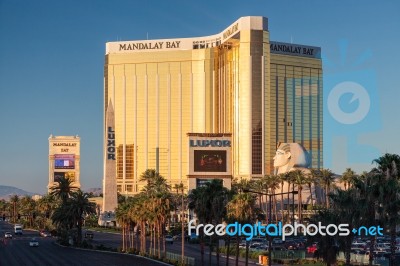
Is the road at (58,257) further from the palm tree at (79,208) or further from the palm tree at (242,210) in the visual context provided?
the palm tree at (242,210)

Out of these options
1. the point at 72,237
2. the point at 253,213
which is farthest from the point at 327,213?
the point at 72,237

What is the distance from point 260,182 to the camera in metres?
175

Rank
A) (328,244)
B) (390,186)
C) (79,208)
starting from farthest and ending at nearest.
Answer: (79,208) < (328,244) < (390,186)

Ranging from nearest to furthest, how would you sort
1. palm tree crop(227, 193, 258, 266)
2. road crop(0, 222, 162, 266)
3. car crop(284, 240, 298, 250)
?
1. palm tree crop(227, 193, 258, 266)
2. road crop(0, 222, 162, 266)
3. car crop(284, 240, 298, 250)

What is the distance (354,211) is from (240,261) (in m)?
33.0

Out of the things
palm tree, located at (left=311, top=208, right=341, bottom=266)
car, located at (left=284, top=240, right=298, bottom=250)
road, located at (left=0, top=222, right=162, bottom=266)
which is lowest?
road, located at (left=0, top=222, right=162, bottom=266)

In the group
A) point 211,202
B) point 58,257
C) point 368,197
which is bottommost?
point 58,257

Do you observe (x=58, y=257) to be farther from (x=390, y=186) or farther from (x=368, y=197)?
(x=390, y=186)

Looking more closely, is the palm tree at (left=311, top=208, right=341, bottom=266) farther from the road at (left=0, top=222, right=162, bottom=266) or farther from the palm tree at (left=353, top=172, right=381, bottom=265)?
the road at (left=0, top=222, right=162, bottom=266)

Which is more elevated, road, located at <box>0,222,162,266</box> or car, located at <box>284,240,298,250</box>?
car, located at <box>284,240,298,250</box>

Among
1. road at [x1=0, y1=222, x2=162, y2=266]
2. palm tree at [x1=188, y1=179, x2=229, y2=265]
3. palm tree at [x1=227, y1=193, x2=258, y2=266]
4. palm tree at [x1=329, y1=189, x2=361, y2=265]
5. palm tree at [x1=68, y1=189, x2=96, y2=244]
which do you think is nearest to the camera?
palm tree at [x1=329, y1=189, x2=361, y2=265]

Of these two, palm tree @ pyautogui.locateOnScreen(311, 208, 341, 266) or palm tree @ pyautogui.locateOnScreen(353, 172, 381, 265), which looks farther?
palm tree @ pyautogui.locateOnScreen(311, 208, 341, 266)

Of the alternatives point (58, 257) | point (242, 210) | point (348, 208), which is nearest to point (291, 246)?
point (58, 257)

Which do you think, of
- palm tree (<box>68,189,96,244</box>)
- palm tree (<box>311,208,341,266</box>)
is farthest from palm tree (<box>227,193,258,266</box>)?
palm tree (<box>68,189,96,244</box>)
